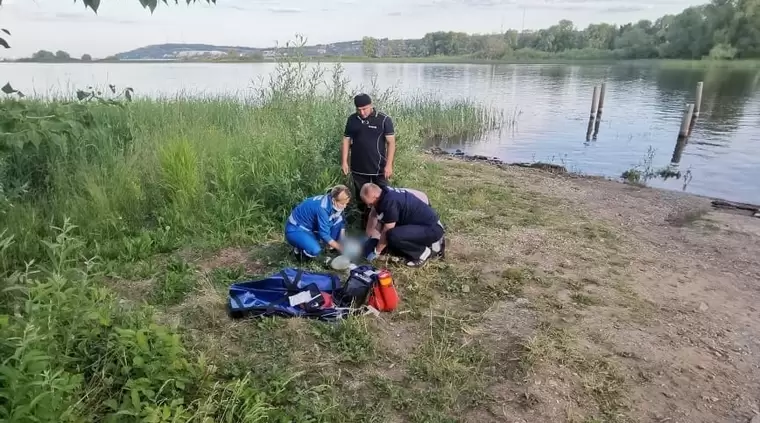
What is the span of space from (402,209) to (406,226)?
176 millimetres

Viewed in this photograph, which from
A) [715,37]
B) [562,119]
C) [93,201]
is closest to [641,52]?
[715,37]

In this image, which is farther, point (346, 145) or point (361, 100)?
point (346, 145)

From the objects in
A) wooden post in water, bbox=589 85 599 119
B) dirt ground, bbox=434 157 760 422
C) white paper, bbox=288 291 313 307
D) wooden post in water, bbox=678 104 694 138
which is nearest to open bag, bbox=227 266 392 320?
white paper, bbox=288 291 313 307

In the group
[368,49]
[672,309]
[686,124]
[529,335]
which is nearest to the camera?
[529,335]

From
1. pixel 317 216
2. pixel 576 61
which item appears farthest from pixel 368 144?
→ pixel 576 61

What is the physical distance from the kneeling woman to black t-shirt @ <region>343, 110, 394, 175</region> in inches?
36.1

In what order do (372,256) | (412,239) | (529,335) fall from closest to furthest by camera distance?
(529,335), (412,239), (372,256)

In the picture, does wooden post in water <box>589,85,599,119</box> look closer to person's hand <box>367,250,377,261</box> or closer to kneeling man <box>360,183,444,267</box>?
kneeling man <box>360,183,444,267</box>

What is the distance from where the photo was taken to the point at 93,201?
18.3ft

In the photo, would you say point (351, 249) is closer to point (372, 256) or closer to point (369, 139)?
point (372, 256)

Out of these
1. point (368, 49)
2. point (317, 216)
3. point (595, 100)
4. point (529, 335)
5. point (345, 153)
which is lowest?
point (595, 100)

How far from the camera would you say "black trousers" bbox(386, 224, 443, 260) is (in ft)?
16.4

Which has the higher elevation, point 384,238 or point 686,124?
point 384,238

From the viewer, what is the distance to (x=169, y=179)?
19.1 feet
